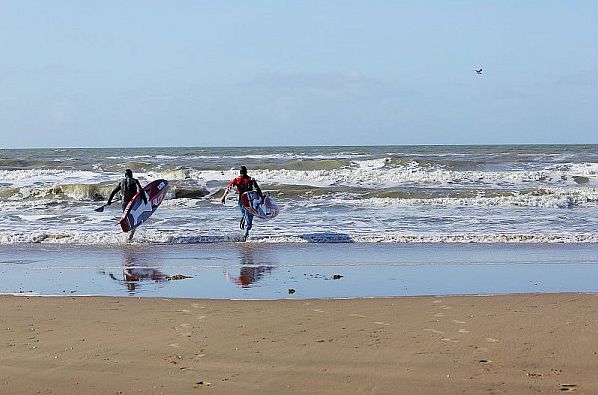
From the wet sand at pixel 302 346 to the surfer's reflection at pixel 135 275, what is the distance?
66.0 inches

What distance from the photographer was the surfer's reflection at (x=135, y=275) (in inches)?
384

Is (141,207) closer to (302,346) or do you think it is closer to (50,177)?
(302,346)

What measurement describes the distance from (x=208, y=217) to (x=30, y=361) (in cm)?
1310

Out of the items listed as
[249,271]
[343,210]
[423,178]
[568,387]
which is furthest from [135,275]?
[423,178]

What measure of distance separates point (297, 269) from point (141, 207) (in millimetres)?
5921

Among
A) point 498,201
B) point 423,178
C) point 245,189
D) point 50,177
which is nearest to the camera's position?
point 245,189

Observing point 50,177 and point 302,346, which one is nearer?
point 302,346

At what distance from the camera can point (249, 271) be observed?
10742mm

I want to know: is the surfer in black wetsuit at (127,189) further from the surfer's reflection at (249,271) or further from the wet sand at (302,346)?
the wet sand at (302,346)

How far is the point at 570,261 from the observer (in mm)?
11359

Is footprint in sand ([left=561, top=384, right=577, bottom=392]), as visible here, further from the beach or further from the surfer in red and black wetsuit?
the surfer in red and black wetsuit

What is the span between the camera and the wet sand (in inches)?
197

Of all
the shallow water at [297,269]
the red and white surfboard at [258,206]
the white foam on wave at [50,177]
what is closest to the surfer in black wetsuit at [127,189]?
the shallow water at [297,269]

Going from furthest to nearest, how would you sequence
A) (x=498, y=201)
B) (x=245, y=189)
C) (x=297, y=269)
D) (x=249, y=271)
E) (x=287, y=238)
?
(x=498, y=201) < (x=245, y=189) < (x=287, y=238) < (x=297, y=269) < (x=249, y=271)
